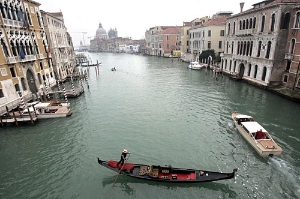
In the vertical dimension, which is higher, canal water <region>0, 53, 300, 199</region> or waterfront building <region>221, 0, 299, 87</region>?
waterfront building <region>221, 0, 299, 87</region>

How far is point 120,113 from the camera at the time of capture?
19656 millimetres

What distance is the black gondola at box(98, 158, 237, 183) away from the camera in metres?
9.46

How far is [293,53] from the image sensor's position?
2169 centimetres

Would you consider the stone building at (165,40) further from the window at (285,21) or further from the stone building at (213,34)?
the window at (285,21)

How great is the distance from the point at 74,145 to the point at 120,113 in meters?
6.50

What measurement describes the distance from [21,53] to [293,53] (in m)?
30.5

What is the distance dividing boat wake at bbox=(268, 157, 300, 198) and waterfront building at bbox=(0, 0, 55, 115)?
74.0 feet

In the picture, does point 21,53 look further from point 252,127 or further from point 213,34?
point 213,34

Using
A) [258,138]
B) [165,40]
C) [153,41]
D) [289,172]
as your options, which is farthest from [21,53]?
[153,41]

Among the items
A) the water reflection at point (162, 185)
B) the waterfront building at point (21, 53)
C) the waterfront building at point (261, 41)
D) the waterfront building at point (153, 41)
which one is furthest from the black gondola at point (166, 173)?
the waterfront building at point (153, 41)

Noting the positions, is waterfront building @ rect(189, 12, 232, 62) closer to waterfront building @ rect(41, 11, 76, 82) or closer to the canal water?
the canal water

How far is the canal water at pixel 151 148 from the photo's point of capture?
980 cm

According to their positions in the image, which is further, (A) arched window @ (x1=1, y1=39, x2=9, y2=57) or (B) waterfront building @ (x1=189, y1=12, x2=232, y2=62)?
(B) waterfront building @ (x1=189, y1=12, x2=232, y2=62)

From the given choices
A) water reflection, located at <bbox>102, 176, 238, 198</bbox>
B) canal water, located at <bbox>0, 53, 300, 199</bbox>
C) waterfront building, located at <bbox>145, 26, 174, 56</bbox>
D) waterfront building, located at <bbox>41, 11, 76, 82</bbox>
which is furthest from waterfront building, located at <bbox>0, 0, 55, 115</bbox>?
waterfront building, located at <bbox>145, 26, 174, 56</bbox>
